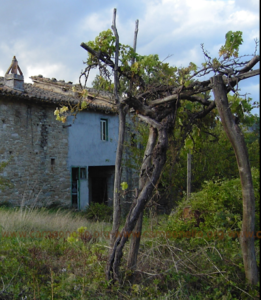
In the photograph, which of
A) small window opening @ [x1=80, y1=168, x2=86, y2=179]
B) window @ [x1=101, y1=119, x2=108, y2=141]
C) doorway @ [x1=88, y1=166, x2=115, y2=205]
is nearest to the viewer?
small window opening @ [x1=80, y1=168, x2=86, y2=179]

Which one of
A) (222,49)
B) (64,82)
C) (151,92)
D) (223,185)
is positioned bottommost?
(223,185)

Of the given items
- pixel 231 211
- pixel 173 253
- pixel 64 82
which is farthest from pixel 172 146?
pixel 64 82

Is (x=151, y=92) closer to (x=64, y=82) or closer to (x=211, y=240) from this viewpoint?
(x=211, y=240)

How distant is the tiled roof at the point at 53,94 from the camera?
37.0 ft

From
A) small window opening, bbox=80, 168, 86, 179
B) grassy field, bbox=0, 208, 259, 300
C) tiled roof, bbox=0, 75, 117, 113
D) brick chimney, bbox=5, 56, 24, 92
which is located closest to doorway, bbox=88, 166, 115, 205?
small window opening, bbox=80, 168, 86, 179

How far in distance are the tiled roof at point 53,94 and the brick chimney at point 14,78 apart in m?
0.23

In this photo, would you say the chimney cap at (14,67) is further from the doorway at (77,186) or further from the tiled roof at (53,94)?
the doorway at (77,186)

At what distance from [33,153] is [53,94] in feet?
10.0

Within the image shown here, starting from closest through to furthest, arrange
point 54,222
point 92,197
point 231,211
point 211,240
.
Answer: point 211,240 < point 231,211 < point 54,222 < point 92,197

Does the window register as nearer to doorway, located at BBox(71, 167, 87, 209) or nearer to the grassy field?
doorway, located at BBox(71, 167, 87, 209)

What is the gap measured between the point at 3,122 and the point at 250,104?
380 inches

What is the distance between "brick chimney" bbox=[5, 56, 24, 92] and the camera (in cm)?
1195

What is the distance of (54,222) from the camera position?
7.29 metres

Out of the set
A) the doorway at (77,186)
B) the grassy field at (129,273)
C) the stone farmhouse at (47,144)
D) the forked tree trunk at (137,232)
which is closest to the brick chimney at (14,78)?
the stone farmhouse at (47,144)
